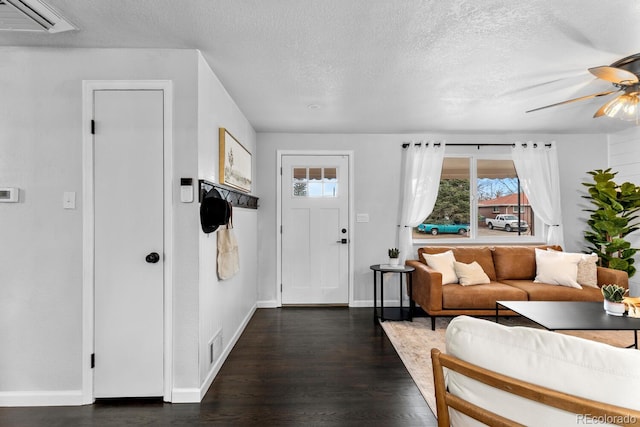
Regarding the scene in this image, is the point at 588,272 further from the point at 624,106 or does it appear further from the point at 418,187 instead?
the point at 418,187

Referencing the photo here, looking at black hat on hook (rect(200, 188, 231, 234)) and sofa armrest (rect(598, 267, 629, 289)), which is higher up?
black hat on hook (rect(200, 188, 231, 234))

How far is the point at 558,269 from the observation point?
3.76m

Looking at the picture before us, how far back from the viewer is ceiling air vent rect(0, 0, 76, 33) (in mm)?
1749

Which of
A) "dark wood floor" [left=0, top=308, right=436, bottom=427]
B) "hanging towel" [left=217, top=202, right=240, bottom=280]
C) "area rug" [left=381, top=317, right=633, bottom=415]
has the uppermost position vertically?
"hanging towel" [left=217, top=202, right=240, bottom=280]

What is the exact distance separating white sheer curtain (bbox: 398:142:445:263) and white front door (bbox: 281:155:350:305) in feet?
2.56

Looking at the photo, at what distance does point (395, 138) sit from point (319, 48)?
8.46 ft

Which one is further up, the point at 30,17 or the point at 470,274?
the point at 30,17

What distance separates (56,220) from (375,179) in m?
3.51

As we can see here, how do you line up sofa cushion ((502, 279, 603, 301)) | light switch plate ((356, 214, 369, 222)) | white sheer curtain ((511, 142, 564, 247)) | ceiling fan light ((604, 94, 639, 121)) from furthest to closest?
1. light switch plate ((356, 214, 369, 222))
2. white sheer curtain ((511, 142, 564, 247))
3. sofa cushion ((502, 279, 603, 301))
4. ceiling fan light ((604, 94, 639, 121))

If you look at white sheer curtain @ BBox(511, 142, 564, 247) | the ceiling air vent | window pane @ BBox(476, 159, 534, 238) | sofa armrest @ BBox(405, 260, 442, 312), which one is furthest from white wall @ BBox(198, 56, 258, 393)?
white sheer curtain @ BBox(511, 142, 564, 247)

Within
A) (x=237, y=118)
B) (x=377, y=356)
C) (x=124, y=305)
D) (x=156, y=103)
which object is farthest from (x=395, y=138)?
(x=124, y=305)

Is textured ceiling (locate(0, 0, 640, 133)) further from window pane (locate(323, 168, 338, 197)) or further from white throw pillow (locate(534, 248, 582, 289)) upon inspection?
white throw pillow (locate(534, 248, 582, 289))

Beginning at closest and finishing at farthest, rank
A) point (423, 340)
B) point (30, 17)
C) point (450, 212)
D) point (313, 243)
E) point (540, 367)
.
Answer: point (540, 367) < point (30, 17) < point (423, 340) < point (313, 243) < point (450, 212)

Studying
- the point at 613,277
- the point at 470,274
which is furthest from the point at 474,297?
the point at 613,277
